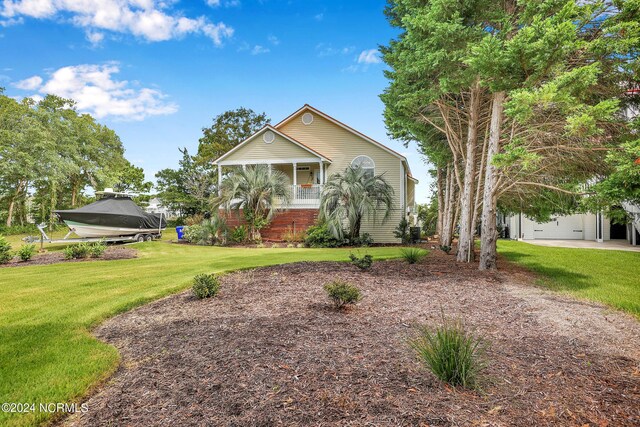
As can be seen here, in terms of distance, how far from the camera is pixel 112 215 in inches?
627

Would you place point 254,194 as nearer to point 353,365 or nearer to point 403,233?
point 403,233

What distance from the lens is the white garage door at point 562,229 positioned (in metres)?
21.2

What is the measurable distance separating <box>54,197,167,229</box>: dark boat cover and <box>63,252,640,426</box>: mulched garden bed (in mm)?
12610

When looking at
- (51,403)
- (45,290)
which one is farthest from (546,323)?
(45,290)

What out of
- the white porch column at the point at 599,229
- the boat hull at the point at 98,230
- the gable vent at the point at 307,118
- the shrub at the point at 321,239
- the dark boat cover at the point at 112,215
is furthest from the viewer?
the gable vent at the point at 307,118

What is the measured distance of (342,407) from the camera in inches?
92.4

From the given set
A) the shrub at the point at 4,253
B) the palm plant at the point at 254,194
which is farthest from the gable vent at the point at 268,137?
the shrub at the point at 4,253

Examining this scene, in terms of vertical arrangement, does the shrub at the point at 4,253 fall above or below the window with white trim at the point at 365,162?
below

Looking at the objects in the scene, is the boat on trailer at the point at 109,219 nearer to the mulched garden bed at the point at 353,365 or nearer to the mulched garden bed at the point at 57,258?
the mulched garden bed at the point at 57,258

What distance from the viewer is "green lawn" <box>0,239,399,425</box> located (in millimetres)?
2771

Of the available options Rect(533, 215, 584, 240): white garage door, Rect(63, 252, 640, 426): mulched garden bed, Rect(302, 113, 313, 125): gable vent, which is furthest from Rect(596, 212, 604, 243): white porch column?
Rect(63, 252, 640, 426): mulched garden bed

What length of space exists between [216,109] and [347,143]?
67.4 ft

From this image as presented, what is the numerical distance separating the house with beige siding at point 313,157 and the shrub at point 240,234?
1179 millimetres

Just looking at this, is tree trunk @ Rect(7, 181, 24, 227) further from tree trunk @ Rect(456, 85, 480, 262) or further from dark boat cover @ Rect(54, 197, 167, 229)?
tree trunk @ Rect(456, 85, 480, 262)
